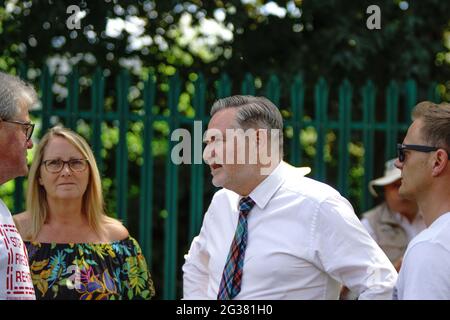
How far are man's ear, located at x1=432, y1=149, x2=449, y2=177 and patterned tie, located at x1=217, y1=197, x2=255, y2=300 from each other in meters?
0.96

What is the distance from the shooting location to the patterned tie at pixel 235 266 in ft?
11.4

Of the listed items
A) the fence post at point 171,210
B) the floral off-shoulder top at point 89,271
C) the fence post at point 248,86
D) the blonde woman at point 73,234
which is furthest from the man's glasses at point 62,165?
the fence post at point 248,86

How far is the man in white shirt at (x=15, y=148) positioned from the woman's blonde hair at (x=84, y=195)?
47.8 inches

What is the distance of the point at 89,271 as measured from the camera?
431 centimetres

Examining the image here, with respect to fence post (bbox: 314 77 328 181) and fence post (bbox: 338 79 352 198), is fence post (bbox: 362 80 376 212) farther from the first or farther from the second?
fence post (bbox: 314 77 328 181)

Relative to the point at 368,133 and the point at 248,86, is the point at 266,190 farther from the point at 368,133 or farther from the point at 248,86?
the point at 368,133

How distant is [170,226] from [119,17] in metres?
1.91

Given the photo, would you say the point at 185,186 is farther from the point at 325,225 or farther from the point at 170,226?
the point at 325,225

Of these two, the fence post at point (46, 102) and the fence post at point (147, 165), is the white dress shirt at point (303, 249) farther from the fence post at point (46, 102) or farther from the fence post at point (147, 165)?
the fence post at point (46, 102)

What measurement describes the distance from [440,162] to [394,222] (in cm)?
294

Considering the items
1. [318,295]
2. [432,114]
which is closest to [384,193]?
[318,295]
